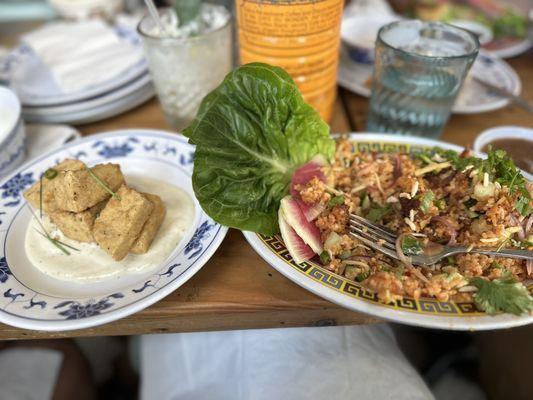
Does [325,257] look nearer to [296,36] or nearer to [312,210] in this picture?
[312,210]

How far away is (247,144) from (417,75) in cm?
52

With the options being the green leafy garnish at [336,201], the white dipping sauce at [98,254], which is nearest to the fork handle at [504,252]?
the green leafy garnish at [336,201]

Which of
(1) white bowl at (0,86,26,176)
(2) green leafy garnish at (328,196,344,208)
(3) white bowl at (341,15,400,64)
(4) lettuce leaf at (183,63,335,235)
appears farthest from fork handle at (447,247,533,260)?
(1) white bowl at (0,86,26,176)

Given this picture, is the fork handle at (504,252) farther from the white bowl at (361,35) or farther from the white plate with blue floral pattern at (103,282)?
the white bowl at (361,35)

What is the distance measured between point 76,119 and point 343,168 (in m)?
0.87

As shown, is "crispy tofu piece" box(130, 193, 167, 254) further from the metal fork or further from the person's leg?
the person's leg

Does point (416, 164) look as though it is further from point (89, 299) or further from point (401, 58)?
point (89, 299)

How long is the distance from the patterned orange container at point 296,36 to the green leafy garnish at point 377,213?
424 mm

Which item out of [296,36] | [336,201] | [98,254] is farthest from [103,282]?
[296,36]

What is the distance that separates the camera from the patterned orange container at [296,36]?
940mm

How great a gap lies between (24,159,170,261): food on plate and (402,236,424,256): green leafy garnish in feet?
1.72

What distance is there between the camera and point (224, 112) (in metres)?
0.83

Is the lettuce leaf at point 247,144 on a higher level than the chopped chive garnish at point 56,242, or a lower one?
higher

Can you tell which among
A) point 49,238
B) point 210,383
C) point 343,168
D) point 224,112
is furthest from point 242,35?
point 210,383
